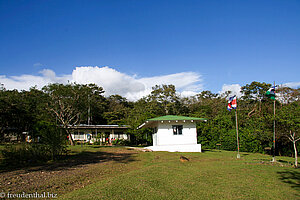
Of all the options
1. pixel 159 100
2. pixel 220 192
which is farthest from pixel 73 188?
pixel 159 100

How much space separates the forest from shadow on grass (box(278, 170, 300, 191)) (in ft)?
10.1

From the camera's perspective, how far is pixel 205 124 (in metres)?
23.1

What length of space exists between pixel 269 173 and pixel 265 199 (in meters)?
3.87

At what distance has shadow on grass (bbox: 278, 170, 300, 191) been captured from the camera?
283 inches

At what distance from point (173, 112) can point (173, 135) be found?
695 inches

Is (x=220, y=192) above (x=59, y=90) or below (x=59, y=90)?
below

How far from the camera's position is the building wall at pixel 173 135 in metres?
19.5

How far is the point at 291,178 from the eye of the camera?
8.10 metres

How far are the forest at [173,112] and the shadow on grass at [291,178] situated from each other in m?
3.08

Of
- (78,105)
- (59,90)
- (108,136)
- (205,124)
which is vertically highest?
(59,90)

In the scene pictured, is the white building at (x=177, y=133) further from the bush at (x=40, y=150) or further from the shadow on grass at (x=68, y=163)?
the bush at (x=40, y=150)

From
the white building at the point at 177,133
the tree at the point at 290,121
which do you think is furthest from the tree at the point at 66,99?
the tree at the point at 290,121

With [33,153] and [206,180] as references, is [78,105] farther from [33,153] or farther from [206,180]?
[206,180]

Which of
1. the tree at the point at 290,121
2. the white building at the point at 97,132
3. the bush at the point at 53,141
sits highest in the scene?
the tree at the point at 290,121
